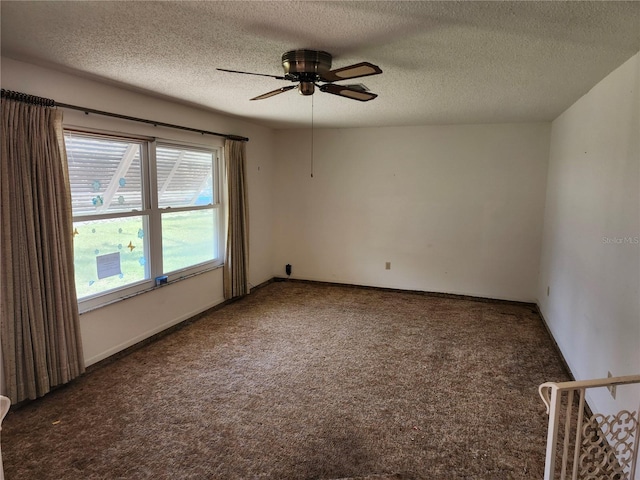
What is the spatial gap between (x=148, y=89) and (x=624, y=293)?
12.1 ft

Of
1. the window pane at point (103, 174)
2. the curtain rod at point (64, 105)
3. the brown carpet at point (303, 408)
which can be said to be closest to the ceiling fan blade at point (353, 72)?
the curtain rod at point (64, 105)

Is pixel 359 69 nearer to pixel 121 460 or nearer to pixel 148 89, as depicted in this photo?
pixel 148 89

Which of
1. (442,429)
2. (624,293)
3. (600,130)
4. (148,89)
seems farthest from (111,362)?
(600,130)

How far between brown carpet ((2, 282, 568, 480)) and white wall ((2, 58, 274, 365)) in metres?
0.22

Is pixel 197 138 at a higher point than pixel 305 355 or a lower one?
higher

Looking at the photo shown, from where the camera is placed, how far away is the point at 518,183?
4.92 m

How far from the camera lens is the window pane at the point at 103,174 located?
3.03m

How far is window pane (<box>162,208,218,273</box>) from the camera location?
4.06m

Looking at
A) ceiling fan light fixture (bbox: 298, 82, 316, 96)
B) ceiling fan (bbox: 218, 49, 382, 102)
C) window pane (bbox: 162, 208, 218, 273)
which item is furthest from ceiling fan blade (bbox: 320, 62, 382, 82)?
→ window pane (bbox: 162, 208, 218, 273)

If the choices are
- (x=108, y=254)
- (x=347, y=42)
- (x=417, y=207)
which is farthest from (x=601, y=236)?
(x=108, y=254)

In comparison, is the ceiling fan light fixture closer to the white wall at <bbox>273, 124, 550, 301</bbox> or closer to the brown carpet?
the brown carpet

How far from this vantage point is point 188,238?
14.3 ft

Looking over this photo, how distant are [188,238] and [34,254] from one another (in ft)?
6.02

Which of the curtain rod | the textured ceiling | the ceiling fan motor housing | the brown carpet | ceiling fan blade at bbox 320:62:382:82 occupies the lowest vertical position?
the brown carpet
